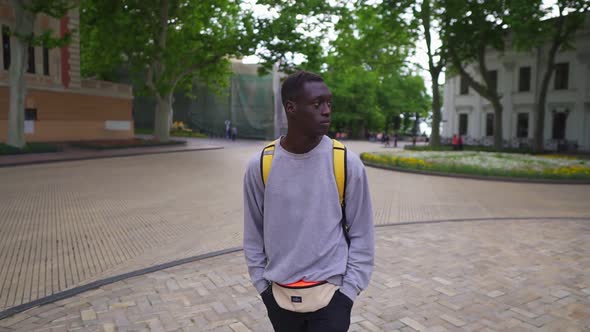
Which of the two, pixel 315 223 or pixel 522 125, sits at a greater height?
pixel 522 125

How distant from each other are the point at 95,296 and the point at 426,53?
30.0m

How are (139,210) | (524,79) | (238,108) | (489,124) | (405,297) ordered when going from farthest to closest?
(238,108) < (489,124) < (524,79) < (139,210) < (405,297)

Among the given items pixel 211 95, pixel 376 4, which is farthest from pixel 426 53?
pixel 211 95

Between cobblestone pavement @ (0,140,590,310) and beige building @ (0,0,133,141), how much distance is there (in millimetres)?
10643

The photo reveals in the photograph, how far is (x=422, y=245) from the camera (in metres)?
7.00

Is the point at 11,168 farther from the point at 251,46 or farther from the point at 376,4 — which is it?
the point at 376,4

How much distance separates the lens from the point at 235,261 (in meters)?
6.12

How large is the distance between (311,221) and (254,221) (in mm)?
376

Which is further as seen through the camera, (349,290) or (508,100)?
(508,100)

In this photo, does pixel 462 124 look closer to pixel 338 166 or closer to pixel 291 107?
pixel 338 166

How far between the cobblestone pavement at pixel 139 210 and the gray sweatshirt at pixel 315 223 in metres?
3.81

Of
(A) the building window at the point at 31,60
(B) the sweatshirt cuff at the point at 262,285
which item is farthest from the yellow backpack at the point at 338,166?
(A) the building window at the point at 31,60

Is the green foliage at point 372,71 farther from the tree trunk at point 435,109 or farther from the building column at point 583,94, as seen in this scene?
the building column at point 583,94

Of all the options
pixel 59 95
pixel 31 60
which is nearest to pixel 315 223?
pixel 31 60
